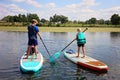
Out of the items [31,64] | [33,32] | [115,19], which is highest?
[115,19]

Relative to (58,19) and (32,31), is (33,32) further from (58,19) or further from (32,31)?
(58,19)

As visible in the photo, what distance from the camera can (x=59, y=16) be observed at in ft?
608

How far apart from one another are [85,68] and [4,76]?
490cm

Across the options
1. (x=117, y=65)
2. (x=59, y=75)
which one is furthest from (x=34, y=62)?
(x=117, y=65)

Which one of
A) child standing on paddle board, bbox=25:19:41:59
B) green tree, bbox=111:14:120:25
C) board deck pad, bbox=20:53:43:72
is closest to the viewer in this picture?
board deck pad, bbox=20:53:43:72

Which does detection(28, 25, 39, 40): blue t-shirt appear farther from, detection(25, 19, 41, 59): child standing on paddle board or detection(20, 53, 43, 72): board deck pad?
detection(20, 53, 43, 72): board deck pad

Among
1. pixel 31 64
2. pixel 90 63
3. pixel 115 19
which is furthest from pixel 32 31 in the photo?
pixel 115 19

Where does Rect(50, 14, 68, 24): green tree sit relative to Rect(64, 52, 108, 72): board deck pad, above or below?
above

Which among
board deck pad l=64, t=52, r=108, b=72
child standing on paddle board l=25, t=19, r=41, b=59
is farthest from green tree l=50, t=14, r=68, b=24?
child standing on paddle board l=25, t=19, r=41, b=59

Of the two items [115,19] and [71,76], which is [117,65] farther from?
[115,19]

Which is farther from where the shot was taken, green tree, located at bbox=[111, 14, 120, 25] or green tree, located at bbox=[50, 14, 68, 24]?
green tree, located at bbox=[50, 14, 68, 24]

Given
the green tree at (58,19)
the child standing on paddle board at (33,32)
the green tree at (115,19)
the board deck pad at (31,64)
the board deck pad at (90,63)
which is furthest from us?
the green tree at (58,19)

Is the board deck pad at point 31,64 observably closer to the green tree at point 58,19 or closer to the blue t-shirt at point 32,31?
the blue t-shirt at point 32,31

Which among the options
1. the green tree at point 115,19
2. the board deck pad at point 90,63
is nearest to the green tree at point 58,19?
the green tree at point 115,19
